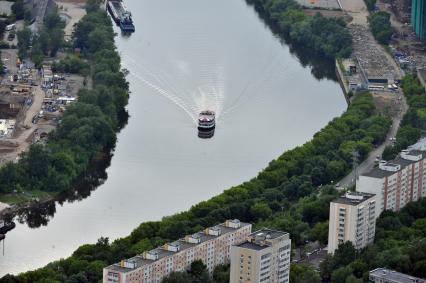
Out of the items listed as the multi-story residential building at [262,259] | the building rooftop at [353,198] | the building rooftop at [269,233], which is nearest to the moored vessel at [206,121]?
the building rooftop at [353,198]

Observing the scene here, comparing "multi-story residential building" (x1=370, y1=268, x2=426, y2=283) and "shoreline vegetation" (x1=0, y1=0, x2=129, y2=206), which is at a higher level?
"multi-story residential building" (x1=370, y1=268, x2=426, y2=283)

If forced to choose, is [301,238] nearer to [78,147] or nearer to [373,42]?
[78,147]

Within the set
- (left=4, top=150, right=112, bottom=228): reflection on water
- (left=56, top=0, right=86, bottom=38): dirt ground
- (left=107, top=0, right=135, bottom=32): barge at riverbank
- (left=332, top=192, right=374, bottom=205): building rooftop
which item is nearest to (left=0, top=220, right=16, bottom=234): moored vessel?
(left=4, top=150, right=112, bottom=228): reflection on water

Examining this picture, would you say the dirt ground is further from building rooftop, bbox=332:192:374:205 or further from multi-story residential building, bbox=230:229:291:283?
multi-story residential building, bbox=230:229:291:283

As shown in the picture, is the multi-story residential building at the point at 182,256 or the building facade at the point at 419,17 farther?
the building facade at the point at 419,17

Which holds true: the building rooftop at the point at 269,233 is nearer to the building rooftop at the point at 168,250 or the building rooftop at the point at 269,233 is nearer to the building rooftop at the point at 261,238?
the building rooftop at the point at 261,238

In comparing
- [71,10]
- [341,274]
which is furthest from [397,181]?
[71,10]

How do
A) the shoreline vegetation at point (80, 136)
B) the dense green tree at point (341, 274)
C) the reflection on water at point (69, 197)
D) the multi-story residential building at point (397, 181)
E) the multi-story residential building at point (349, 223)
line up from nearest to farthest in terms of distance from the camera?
the dense green tree at point (341, 274) < the multi-story residential building at point (349, 223) < the multi-story residential building at point (397, 181) < the reflection on water at point (69, 197) < the shoreline vegetation at point (80, 136)
